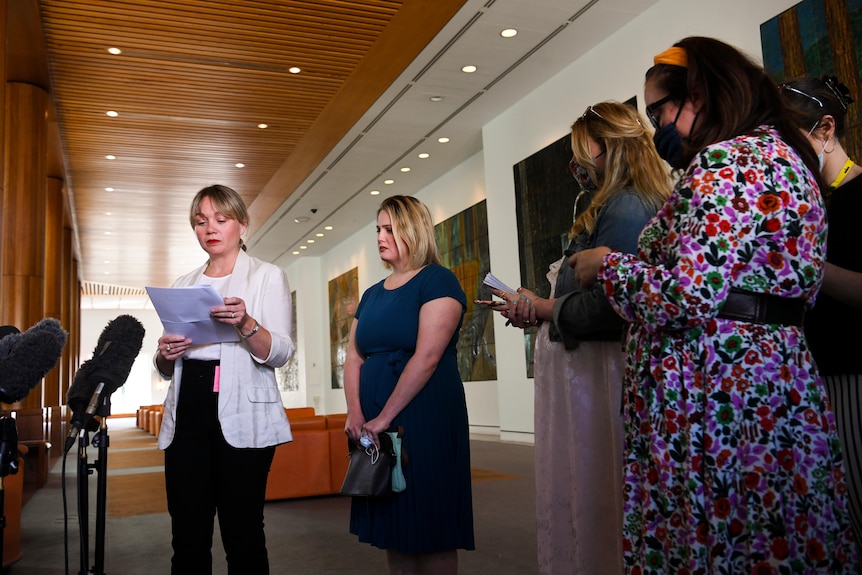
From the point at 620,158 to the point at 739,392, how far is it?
3.08 ft

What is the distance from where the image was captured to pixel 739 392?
1.39m

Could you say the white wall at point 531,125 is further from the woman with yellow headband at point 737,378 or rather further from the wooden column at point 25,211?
the wooden column at point 25,211

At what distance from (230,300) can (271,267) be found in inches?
15.0

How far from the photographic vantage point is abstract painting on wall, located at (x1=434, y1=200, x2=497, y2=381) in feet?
40.9

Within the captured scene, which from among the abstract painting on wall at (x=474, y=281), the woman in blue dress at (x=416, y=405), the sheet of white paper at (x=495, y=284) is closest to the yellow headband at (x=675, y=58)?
the sheet of white paper at (x=495, y=284)

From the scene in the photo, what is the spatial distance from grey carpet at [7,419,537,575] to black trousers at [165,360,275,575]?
81cm

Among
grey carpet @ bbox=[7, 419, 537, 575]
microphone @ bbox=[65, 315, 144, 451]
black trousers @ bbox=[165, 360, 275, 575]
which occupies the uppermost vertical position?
microphone @ bbox=[65, 315, 144, 451]

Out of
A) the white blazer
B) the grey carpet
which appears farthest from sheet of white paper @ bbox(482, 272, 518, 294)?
the grey carpet

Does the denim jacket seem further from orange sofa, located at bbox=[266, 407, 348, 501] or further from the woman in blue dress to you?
orange sofa, located at bbox=[266, 407, 348, 501]

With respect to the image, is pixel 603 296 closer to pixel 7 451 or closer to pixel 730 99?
pixel 730 99

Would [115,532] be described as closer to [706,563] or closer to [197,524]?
[197,524]

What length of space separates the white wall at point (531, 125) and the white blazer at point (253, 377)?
539 cm

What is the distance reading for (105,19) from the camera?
786cm

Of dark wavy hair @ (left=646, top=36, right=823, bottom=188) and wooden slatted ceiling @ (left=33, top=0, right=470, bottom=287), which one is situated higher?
wooden slatted ceiling @ (left=33, top=0, right=470, bottom=287)
